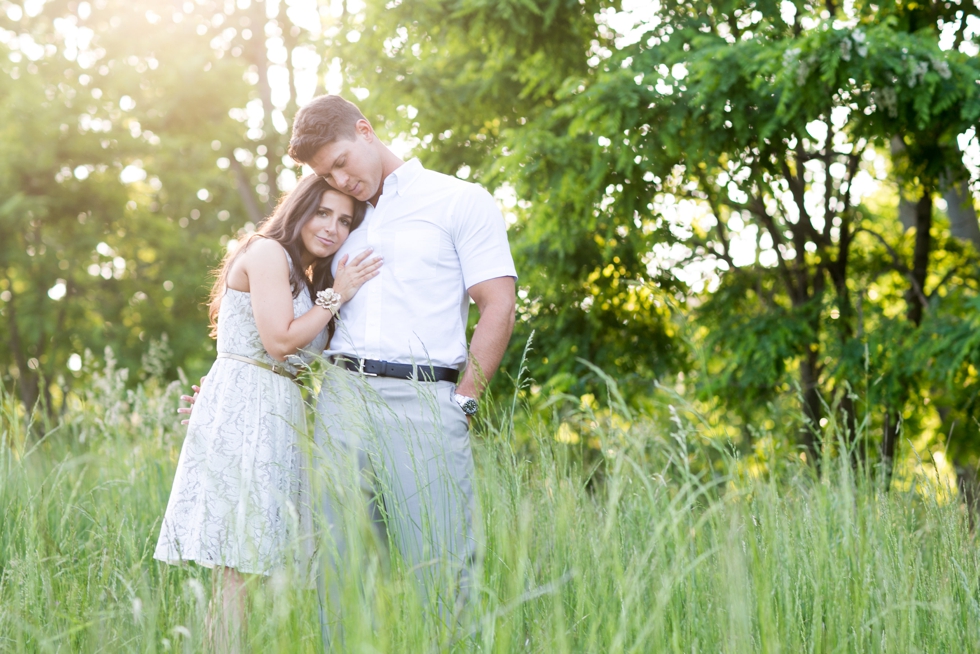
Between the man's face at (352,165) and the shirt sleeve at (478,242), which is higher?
the man's face at (352,165)

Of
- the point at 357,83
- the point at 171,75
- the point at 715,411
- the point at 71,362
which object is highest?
the point at 171,75

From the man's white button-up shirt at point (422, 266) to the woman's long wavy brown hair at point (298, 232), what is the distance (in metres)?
0.07

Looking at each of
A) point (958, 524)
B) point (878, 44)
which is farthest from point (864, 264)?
point (958, 524)

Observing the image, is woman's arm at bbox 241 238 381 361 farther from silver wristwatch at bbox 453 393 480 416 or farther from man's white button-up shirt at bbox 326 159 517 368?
silver wristwatch at bbox 453 393 480 416

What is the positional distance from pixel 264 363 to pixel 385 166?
2.58 ft

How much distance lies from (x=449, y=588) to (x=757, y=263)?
5.44 metres

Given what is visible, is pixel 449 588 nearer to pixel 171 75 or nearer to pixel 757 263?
pixel 757 263

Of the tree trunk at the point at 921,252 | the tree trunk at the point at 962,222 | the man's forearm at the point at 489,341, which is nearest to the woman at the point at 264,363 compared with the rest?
the man's forearm at the point at 489,341

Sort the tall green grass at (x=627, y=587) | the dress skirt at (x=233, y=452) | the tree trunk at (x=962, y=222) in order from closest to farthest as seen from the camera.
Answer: the tall green grass at (x=627, y=587) < the dress skirt at (x=233, y=452) < the tree trunk at (x=962, y=222)

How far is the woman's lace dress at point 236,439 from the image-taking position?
2477 mm

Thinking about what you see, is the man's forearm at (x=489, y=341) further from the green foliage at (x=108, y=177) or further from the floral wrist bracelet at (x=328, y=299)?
the green foliage at (x=108, y=177)

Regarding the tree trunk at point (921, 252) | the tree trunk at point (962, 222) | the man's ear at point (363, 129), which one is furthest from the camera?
the tree trunk at point (962, 222)

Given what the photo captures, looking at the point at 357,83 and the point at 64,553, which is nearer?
the point at 64,553

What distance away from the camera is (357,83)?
658 cm
